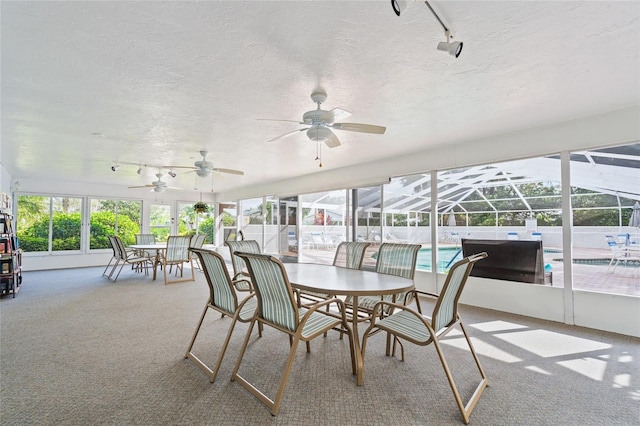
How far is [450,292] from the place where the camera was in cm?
194

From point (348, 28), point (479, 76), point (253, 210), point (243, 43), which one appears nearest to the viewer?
point (348, 28)

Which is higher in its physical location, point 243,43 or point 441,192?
point 243,43

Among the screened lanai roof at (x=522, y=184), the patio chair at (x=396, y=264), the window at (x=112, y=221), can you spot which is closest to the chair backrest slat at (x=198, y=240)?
the window at (x=112, y=221)

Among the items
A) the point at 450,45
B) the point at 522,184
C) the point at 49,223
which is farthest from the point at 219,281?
the point at 49,223

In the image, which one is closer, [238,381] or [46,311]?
[238,381]

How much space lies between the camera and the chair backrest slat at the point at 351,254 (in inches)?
133

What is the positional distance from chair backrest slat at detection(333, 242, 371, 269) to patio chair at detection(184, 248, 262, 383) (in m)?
1.32

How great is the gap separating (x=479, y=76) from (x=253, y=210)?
760cm

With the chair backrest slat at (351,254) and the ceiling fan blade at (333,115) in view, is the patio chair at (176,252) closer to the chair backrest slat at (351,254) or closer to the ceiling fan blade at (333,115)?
the chair backrest slat at (351,254)

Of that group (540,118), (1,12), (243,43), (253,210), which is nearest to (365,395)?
(243,43)

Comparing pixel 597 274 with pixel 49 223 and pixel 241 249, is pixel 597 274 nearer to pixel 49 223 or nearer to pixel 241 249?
pixel 241 249

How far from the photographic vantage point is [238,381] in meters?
2.14

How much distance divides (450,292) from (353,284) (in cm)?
71

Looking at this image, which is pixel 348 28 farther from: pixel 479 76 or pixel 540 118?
pixel 540 118
